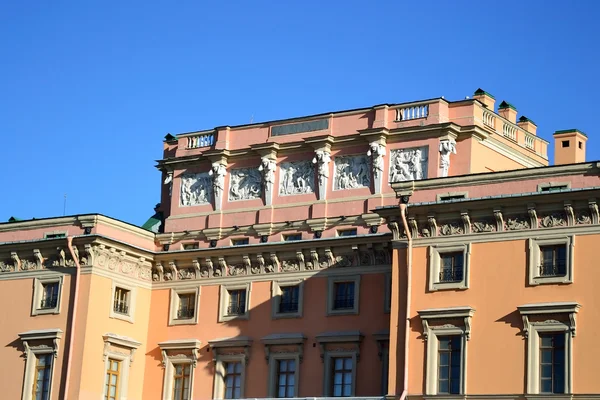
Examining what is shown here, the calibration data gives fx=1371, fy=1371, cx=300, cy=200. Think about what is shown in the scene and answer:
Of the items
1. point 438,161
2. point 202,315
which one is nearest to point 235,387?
point 202,315

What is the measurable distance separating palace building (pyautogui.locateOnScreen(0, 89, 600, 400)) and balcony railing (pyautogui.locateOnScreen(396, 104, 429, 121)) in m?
0.05

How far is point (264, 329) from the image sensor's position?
5297 centimetres

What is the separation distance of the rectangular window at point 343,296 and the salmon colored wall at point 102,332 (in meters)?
8.61

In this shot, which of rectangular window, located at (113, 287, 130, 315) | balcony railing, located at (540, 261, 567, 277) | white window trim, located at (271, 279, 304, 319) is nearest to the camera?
balcony railing, located at (540, 261, 567, 277)

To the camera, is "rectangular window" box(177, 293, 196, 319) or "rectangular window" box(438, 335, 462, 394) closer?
"rectangular window" box(438, 335, 462, 394)

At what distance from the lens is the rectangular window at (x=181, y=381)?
54219mm

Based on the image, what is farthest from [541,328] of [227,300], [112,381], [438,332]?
[112,381]

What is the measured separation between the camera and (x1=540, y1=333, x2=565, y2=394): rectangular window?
42.4m

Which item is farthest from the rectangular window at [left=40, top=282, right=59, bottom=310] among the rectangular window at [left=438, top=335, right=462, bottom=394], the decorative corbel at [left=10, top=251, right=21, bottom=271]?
the rectangular window at [left=438, top=335, right=462, bottom=394]

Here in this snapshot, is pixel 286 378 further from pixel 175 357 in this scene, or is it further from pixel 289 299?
pixel 175 357

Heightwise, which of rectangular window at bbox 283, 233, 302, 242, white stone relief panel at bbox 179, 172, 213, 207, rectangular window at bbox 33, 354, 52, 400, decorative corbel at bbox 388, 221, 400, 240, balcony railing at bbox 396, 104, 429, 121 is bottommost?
rectangular window at bbox 33, 354, 52, 400

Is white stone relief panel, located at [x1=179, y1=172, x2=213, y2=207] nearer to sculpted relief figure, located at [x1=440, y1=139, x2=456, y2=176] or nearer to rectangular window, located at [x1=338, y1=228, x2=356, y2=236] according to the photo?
rectangular window, located at [x1=338, y1=228, x2=356, y2=236]

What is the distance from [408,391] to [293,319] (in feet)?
28.7

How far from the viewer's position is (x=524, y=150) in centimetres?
5547
